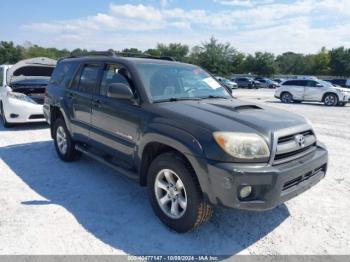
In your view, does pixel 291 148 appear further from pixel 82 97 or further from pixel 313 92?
pixel 313 92

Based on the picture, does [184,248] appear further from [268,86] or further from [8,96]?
[268,86]

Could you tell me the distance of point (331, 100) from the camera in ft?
59.9

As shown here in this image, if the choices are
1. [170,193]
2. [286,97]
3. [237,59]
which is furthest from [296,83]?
[237,59]

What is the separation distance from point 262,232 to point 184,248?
2.97 ft

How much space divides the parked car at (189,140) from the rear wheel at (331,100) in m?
15.9

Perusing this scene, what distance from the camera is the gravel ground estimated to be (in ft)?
9.89

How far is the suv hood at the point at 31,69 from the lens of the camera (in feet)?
29.5

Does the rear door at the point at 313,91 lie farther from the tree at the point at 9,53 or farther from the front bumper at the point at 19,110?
the tree at the point at 9,53

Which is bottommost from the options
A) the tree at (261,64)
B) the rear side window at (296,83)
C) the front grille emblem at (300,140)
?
the front grille emblem at (300,140)

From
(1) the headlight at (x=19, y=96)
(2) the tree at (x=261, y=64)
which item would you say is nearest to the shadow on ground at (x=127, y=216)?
(1) the headlight at (x=19, y=96)

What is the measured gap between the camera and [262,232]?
3316 millimetres

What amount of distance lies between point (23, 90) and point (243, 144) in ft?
26.3

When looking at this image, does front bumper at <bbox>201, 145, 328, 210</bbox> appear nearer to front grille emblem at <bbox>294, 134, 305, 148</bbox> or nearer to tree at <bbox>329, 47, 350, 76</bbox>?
front grille emblem at <bbox>294, 134, 305, 148</bbox>

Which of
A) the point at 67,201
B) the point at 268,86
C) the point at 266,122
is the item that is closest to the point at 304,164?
the point at 266,122
